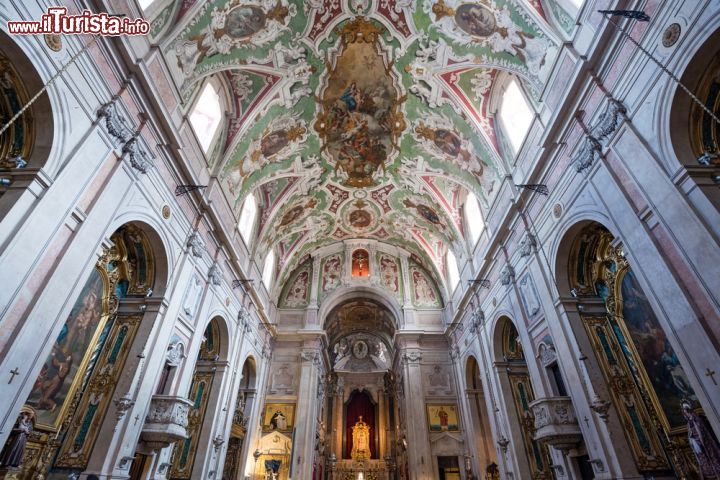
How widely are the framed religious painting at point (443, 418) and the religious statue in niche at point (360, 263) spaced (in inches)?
311

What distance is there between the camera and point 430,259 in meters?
20.2

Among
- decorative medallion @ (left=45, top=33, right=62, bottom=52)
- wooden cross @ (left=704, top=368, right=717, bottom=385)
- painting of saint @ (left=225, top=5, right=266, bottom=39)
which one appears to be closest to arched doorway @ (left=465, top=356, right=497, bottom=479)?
wooden cross @ (left=704, top=368, right=717, bottom=385)

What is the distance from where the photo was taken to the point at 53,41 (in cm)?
592

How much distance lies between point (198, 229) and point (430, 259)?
12611 mm

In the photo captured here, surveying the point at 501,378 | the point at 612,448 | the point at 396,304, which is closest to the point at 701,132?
the point at 612,448

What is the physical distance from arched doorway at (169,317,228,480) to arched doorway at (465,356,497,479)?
1001cm

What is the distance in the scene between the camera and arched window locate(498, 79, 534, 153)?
10.8m

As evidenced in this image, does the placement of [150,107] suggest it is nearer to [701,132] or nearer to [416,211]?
[701,132]

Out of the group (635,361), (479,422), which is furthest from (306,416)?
(635,361)

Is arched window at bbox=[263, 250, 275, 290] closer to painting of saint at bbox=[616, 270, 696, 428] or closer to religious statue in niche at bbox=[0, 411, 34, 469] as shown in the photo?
religious statue in niche at bbox=[0, 411, 34, 469]

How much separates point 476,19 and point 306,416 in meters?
16.8

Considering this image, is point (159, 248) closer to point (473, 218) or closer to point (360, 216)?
point (473, 218)

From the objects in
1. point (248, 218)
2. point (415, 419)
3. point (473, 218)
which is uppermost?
point (248, 218)

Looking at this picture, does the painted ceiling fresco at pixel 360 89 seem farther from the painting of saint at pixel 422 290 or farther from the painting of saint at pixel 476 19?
the painting of saint at pixel 422 290
